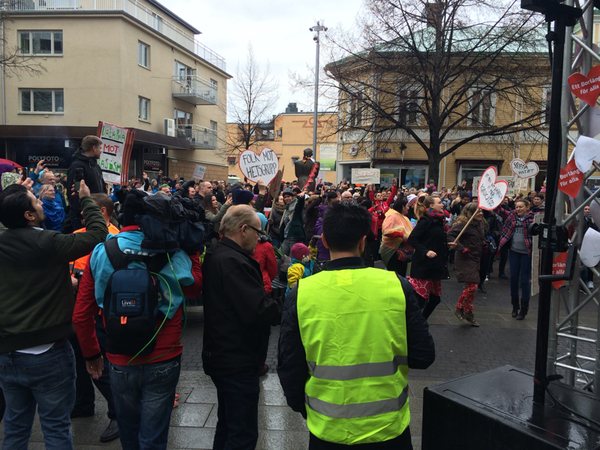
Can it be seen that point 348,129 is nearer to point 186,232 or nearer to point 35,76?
point 35,76

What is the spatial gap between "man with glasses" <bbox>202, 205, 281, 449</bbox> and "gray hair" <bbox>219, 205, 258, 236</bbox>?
8 cm

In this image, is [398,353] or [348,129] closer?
[398,353]

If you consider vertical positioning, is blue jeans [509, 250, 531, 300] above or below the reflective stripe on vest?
below

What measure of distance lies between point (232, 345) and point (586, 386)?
272cm

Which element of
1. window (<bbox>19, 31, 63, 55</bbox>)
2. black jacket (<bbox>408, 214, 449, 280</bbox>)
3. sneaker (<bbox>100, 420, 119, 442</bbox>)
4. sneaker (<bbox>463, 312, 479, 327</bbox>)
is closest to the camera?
sneaker (<bbox>100, 420, 119, 442</bbox>)

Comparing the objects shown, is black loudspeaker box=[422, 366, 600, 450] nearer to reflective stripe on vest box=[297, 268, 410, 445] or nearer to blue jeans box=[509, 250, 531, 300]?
reflective stripe on vest box=[297, 268, 410, 445]

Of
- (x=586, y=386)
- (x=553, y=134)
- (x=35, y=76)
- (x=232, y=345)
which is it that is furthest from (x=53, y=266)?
(x=35, y=76)

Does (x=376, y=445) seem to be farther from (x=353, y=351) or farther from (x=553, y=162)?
(x=553, y=162)

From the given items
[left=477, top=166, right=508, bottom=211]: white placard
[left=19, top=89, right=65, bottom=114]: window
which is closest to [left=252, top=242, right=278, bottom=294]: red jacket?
[left=477, top=166, right=508, bottom=211]: white placard

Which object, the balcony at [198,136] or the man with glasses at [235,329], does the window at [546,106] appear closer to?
the man with glasses at [235,329]

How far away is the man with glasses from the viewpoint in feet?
8.54

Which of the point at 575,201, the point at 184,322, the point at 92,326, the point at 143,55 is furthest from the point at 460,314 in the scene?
the point at 143,55

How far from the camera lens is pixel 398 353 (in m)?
2.09

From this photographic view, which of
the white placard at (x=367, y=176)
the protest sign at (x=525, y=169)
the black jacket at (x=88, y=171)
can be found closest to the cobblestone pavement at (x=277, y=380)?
the black jacket at (x=88, y=171)
